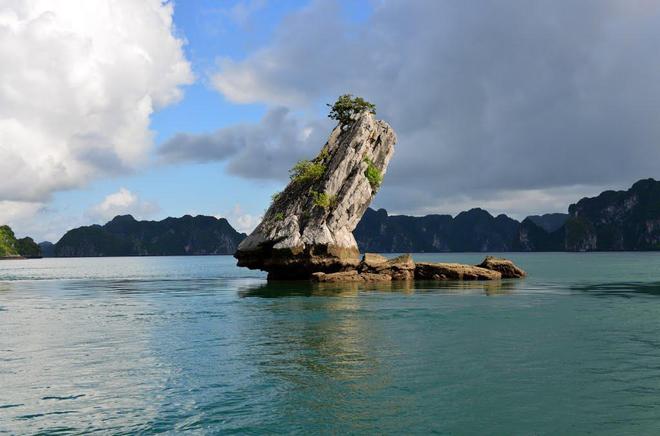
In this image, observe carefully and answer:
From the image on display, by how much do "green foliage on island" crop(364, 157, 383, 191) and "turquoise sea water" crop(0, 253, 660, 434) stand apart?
31.2 metres

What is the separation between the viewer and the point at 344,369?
18812mm

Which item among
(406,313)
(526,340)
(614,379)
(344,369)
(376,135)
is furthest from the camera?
(376,135)

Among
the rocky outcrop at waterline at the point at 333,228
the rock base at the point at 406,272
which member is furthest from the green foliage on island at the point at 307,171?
the rock base at the point at 406,272

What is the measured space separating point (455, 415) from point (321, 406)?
3343mm

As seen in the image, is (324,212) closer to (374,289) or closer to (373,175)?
(373,175)

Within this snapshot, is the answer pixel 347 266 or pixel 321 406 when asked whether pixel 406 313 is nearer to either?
pixel 321 406

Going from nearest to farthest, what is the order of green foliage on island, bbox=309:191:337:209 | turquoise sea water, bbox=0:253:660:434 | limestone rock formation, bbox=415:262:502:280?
turquoise sea water, bbox=0:253:660:434 → green foliage on island, bbox=309:191:337:209 → limestone rock formation, bbox=415:262:502:280

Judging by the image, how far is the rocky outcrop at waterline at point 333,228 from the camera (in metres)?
60.2

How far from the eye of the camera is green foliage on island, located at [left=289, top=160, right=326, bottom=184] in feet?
215

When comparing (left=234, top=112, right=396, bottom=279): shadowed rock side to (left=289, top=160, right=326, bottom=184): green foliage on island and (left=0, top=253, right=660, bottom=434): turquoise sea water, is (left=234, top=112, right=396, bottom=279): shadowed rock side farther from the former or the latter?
(left=0, top=253, right=660, bottom=434): turquoise sea water

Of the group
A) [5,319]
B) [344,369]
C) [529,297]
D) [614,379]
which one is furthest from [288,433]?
[529,297]

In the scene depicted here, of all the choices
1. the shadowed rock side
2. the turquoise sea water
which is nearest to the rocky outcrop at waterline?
the shadowed rock side

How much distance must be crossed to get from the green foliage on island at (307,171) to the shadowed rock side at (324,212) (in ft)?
0.38

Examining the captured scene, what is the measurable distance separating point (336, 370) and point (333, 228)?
43093 millimetres
